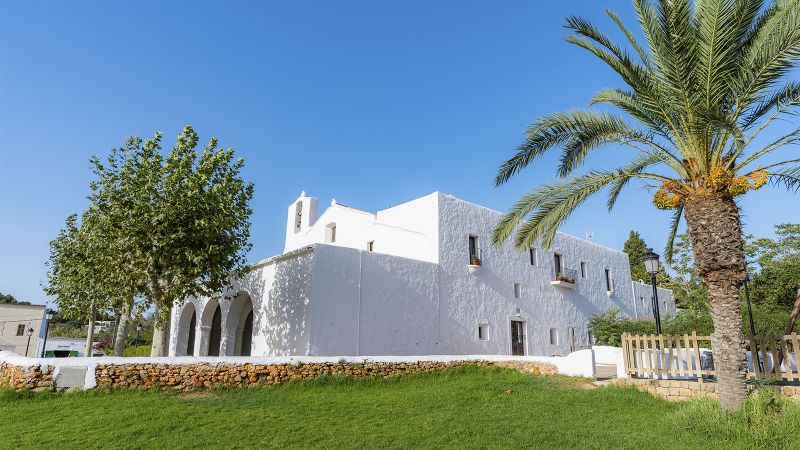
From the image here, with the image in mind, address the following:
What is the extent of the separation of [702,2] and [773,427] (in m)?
6.06

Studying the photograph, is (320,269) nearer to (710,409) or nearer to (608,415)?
(608,415)

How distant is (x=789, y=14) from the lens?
6.70 metres

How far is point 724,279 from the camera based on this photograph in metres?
7.31

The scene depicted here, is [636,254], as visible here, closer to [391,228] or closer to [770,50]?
[391,228]

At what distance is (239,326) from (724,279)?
16.6 m

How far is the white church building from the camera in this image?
1462 centimetres

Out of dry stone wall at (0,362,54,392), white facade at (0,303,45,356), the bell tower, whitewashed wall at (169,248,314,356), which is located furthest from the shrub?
white facade at (0,303,45,356)

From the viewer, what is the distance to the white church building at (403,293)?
48.0 ft

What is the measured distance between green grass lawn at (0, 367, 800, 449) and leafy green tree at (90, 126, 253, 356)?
11.7 ft

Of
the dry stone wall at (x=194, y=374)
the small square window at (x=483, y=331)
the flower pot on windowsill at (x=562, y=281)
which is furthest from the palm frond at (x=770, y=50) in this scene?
the flower pot on windowsill at (x=562, y=281)

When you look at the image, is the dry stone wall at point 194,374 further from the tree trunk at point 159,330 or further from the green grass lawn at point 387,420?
the tree trunk at point 159,330

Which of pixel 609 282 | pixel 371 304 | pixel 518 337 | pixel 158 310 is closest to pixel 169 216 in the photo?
pixel 158 310

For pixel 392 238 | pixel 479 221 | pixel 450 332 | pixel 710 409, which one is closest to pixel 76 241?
pixel 392 238

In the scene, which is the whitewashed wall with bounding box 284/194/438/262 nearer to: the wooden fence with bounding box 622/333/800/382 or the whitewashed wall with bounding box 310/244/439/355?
the whitewashed wall with bounding box 310/244/439/355
